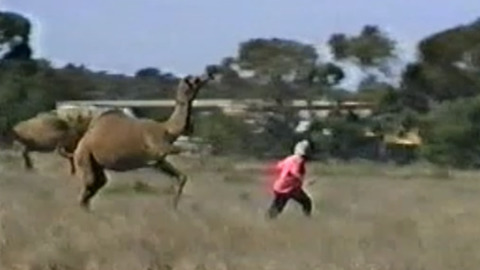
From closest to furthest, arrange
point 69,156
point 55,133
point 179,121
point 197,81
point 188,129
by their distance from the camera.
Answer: point 197,81
point 179,121
point 188,129
point 69,156
point 55,133

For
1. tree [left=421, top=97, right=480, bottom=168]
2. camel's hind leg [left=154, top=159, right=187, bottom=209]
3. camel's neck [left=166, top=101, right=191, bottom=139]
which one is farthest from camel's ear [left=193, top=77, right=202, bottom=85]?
tree [left=421, top=97, right=480, bottom=168]

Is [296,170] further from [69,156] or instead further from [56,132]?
[56,132]

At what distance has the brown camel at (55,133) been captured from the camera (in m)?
20.2

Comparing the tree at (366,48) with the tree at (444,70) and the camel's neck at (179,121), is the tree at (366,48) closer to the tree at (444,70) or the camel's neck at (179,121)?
the tree at (444,70)

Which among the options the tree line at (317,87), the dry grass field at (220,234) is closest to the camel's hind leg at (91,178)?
the dry grass field at (220,234)

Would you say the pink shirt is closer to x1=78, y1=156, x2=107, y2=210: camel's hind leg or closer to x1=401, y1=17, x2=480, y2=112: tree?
x1=78, y1=156, x2=107, y2=210: camel's hind leg

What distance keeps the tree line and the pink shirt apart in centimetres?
2401

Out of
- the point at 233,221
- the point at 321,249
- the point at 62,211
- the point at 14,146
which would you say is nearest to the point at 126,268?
the point at 321,249

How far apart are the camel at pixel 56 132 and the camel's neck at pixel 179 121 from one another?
1059 millimetres

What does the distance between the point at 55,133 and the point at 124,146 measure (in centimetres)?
653

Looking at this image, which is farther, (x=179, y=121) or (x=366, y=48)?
(x=366, y=48)

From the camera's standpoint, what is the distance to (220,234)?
11672mm

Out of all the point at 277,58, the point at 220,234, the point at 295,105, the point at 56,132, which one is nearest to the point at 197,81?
the point at 220,234

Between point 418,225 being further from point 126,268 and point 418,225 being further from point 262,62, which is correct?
point 262,62
